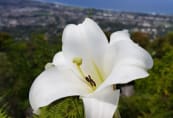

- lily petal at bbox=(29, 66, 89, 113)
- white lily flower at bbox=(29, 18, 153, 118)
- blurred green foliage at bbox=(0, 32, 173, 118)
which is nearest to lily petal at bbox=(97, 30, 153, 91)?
white lily flower at bbox=(29, 18, 153, 118)

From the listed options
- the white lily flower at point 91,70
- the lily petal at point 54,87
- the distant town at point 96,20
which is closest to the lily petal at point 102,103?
the white lily flower at point 91,70

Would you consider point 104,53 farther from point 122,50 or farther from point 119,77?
point 119,77

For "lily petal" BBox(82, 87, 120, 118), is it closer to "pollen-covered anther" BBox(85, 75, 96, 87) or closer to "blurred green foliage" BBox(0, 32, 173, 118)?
"pollen-covered anther" BBox(85, 75, 96, 87)

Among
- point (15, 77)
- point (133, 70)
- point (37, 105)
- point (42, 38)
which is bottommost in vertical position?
point (15, 77)

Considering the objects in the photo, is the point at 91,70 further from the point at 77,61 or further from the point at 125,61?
the point at 125,61

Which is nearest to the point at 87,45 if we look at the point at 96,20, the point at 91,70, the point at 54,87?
the point at 91,70

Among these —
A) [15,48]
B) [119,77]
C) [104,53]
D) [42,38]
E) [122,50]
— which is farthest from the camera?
[15,48]

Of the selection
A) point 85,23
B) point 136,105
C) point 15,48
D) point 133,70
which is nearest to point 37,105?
point 133,70
